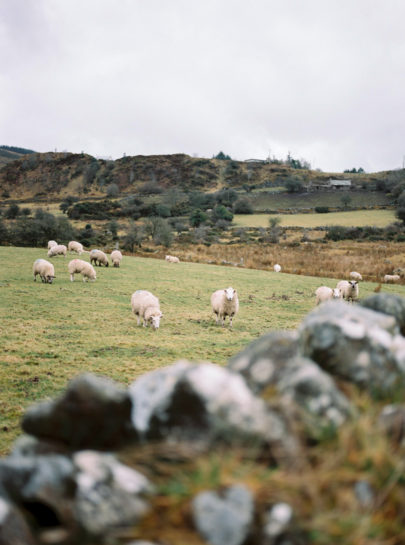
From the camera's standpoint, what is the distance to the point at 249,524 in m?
2.15

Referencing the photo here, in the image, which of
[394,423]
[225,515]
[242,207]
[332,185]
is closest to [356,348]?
[394,423]

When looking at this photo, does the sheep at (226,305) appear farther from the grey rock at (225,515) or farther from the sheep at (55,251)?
the sheep at (55,251)

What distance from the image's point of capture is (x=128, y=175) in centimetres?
18738

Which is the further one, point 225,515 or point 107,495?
point 107,495

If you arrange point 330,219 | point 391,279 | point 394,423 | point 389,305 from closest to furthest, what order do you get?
point 394,423
point 389,305
point 391,279
point 330,219

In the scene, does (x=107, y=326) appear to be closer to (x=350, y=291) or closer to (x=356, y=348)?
(x=356, y=348)

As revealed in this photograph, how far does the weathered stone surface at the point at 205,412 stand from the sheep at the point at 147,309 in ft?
41.0

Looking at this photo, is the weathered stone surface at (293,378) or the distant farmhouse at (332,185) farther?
the distant farmhouse at (332,185)

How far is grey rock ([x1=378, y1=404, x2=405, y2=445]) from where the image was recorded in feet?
8.44

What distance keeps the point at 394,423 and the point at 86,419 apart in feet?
7.05

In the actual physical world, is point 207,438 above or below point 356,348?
below

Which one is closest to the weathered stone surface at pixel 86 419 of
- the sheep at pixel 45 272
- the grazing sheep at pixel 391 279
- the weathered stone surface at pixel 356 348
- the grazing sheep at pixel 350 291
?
the weathered stone surface at pixel 356 348

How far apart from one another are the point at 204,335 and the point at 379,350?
468 inches

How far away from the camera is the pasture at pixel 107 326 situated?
9648 millimetres
